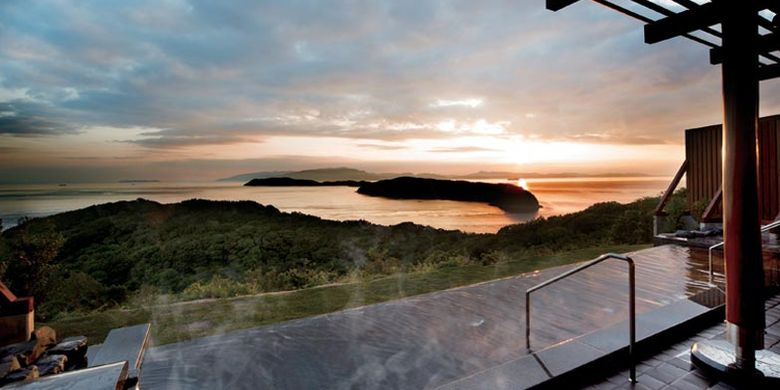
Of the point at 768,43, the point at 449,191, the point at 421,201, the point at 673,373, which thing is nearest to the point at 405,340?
the point at 673,373

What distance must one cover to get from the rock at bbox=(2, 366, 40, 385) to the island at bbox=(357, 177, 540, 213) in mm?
16293

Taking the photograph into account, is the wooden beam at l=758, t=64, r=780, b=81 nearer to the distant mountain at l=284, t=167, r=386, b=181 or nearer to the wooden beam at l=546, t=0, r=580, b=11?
the wooden beam at l=546, t=0, r=580, b=11

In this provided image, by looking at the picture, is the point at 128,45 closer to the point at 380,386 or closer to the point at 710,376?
the point at 380,386

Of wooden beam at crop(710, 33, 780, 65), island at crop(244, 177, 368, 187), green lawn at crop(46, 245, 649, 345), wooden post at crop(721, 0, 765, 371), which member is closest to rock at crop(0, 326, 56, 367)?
green lawn at crop(46, 245, 649, 345)

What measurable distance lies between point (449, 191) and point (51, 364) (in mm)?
17856

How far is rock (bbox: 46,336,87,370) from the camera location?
2.87m

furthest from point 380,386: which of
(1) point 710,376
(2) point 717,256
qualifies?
(2) point 717,256

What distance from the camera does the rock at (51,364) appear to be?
2.52 metres

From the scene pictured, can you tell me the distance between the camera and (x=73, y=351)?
2.96 metres

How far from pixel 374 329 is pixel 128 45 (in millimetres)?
6356

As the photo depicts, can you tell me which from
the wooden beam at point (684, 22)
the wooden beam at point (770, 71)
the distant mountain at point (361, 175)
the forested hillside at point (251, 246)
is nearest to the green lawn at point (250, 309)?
the forested hillside at point (251, 246)

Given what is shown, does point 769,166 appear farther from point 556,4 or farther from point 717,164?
point 556,4

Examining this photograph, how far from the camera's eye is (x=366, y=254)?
41.7 ft

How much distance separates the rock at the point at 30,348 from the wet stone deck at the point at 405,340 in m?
0.77
